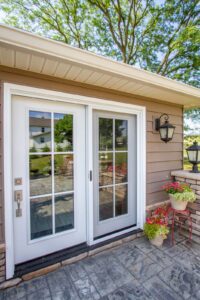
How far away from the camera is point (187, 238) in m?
2.38

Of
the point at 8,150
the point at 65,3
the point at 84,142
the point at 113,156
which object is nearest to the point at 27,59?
the point at 8,150

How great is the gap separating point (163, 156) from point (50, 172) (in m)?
1.86

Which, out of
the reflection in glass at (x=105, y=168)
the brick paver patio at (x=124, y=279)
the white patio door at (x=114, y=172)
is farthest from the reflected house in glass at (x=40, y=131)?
the brick paver patio at (x=124, y=279)

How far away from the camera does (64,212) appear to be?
2008 millimetres

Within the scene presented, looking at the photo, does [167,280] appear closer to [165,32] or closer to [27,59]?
[27,59]

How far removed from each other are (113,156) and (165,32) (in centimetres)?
515

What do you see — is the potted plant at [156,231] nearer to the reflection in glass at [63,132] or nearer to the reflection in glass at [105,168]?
the reflection in glass at [105,168]

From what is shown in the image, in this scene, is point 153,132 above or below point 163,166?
above

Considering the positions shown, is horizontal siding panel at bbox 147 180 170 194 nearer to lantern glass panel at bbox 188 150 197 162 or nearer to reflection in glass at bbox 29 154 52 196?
lantern glass panel at bbox 188 150 197 162

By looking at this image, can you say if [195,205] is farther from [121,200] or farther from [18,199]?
[18,199]

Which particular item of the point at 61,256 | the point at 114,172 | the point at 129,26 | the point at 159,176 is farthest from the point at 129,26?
the point at 61,256

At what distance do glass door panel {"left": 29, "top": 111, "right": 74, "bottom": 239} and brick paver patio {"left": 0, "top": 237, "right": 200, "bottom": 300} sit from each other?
468 mm

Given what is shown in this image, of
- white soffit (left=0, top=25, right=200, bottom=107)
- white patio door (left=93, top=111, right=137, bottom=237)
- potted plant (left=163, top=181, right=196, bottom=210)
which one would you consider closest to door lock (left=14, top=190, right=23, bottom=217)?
white patio door (left=93, top=111, right=137, bottom=237)

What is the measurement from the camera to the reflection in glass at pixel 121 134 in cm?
232
